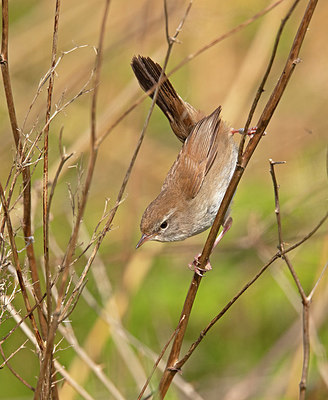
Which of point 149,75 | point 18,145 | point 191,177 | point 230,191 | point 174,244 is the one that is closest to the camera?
point 18,145

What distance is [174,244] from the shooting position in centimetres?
491

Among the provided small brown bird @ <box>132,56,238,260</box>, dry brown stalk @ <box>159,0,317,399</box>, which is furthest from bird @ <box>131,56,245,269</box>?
dry brown stalk @ <box>159,0,317,399</box>

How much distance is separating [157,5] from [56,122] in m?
1.49

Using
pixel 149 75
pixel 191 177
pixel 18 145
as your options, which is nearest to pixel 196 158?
pixel 191 177

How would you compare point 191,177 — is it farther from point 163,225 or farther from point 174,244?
point 174,244

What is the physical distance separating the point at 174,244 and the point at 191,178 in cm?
136

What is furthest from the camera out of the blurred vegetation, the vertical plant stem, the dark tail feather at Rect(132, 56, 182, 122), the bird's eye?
the blurred vegetation

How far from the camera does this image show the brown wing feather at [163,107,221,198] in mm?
3607

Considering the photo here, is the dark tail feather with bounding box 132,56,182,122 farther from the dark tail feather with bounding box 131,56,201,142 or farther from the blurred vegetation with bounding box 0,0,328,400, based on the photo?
the blurred vegetation with bounding box 0,0,328,400

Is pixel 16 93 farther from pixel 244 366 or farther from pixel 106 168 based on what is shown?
pixel 244 366

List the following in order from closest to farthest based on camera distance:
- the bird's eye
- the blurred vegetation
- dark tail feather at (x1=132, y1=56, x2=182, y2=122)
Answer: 1. dark tail feather at (x1=132, y1=56, x2=182, y2=122)
2. the bird's eye
3. the blurred vegetation

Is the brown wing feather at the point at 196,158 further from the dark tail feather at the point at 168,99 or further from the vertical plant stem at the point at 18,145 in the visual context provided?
the vertical plant stem at the point at 18,145

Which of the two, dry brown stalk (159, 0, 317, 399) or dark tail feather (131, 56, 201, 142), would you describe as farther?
dark tail feather (131, 56, 201, 142)

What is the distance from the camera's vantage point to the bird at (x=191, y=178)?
353 centimetres
